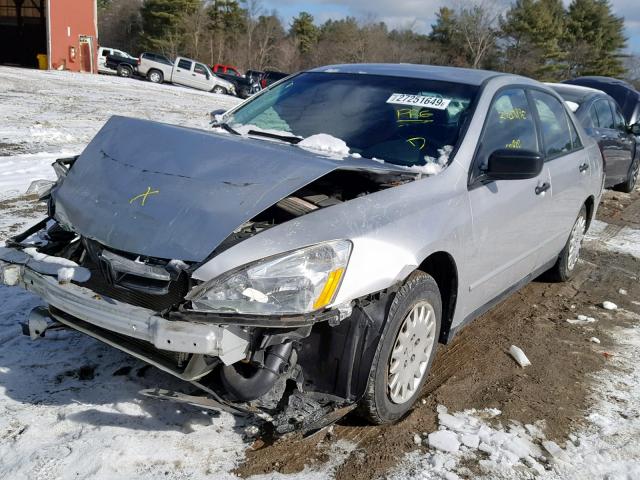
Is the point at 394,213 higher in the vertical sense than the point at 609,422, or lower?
higher

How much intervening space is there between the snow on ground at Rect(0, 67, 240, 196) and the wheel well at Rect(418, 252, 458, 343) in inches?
72.3

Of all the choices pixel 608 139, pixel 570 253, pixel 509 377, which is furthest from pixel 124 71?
pixel 509 377

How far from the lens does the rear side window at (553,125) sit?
4.25 metres

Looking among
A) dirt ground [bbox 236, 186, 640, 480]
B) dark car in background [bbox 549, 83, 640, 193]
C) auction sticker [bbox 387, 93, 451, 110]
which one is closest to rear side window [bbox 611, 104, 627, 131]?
dark car in background [bbox 549, 83, 640, 193]

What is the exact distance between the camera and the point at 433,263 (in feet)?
10.1

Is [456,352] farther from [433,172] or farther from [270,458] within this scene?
[270,458]

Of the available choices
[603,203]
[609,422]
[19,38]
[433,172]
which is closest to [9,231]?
[433,172]

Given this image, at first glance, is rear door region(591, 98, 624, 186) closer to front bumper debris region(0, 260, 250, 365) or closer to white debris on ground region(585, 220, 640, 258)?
white debris on ground region(585, 220, 640, 258)

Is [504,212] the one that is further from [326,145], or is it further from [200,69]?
[200,69]

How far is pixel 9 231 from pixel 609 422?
4.85m

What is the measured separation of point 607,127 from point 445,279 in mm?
6841

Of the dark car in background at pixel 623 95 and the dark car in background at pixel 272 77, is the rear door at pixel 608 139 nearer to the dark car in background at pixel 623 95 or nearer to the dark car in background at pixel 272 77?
the dark car in background at pixel 623 95

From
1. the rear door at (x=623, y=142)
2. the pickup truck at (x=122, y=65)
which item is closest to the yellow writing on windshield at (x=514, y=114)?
the rear door at (x=623, y=142)

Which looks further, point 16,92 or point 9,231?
point 16,92
